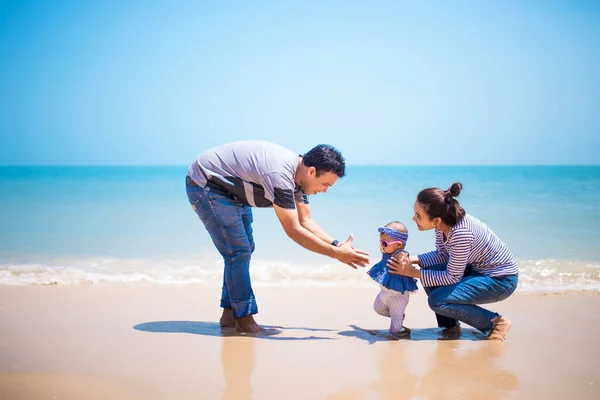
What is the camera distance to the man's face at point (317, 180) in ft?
11.7

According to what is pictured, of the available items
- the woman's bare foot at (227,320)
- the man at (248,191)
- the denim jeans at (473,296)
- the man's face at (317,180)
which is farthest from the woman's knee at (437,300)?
the woman's bare foot at (227,320)

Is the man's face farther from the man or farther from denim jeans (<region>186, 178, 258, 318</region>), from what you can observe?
denim jeans (<region>186, 178, 258, 318</region>)

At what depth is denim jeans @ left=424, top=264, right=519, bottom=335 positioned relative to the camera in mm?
3520

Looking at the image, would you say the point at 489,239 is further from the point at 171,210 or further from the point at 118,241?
the point at 171,210

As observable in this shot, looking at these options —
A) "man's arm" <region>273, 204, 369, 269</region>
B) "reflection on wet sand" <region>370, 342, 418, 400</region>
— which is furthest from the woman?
Result: "reflection on wet sand" <region>370, 342, 418, 400</region>

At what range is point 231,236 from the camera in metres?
3.63

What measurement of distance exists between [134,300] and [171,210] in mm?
10041

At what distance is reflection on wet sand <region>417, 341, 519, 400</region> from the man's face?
1.34 metres

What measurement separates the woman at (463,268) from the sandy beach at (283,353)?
19cm

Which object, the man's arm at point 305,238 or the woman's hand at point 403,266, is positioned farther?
the woman's hand at point 403,266

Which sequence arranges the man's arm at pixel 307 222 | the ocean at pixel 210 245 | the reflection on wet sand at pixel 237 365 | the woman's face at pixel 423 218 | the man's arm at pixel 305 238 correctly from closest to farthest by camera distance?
the reflection on wet sand at pixel 237 365, the man's arm at pixel 305 238, the woman's face at pixel 423 218, the man's arm at pixel 307 222, the ocean at pixel 210 245

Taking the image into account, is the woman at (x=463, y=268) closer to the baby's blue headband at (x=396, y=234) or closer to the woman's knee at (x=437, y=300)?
the woman's knee at (x=437, y=300)

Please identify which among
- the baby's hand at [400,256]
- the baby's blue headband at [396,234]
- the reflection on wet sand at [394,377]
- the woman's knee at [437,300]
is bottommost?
the reflection on wet sand at [394,377]

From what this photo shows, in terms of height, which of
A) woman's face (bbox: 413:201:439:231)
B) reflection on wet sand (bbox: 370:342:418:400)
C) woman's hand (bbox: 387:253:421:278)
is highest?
woman's face (bbox: 413:201:439:231)
